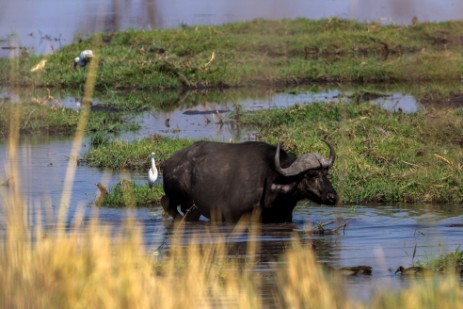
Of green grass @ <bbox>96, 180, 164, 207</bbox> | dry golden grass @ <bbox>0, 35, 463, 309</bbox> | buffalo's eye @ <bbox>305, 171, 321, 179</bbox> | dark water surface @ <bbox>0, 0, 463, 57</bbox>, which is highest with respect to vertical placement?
dark water surface @ <bbox>0, 0, 463, 57</bbox>

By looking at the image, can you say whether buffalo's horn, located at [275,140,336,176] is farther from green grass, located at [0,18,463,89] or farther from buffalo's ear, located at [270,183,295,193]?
green grass, located at [0,18,463,89]

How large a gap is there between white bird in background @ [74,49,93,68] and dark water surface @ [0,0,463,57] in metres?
3.66

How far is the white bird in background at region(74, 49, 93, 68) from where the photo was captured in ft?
65.0

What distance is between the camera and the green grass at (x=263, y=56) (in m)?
19.7

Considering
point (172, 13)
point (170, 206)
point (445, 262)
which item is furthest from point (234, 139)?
point (172, 13)

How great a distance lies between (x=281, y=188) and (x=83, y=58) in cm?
1026

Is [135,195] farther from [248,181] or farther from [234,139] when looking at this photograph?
[234,139]

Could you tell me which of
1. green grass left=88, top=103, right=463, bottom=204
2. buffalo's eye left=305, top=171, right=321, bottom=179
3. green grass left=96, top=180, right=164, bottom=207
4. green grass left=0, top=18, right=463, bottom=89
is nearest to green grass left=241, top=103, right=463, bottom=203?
green grass left=88, top=103, right=463, bottom=204

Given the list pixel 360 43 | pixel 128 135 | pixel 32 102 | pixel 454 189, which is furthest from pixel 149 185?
pixel 360 43

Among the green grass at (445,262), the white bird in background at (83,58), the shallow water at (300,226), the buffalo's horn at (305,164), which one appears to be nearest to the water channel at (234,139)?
the shallow water at (300,226)

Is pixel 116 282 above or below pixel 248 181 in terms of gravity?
below

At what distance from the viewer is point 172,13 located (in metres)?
30.4

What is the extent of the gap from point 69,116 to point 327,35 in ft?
26.9

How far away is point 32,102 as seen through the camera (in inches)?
645
